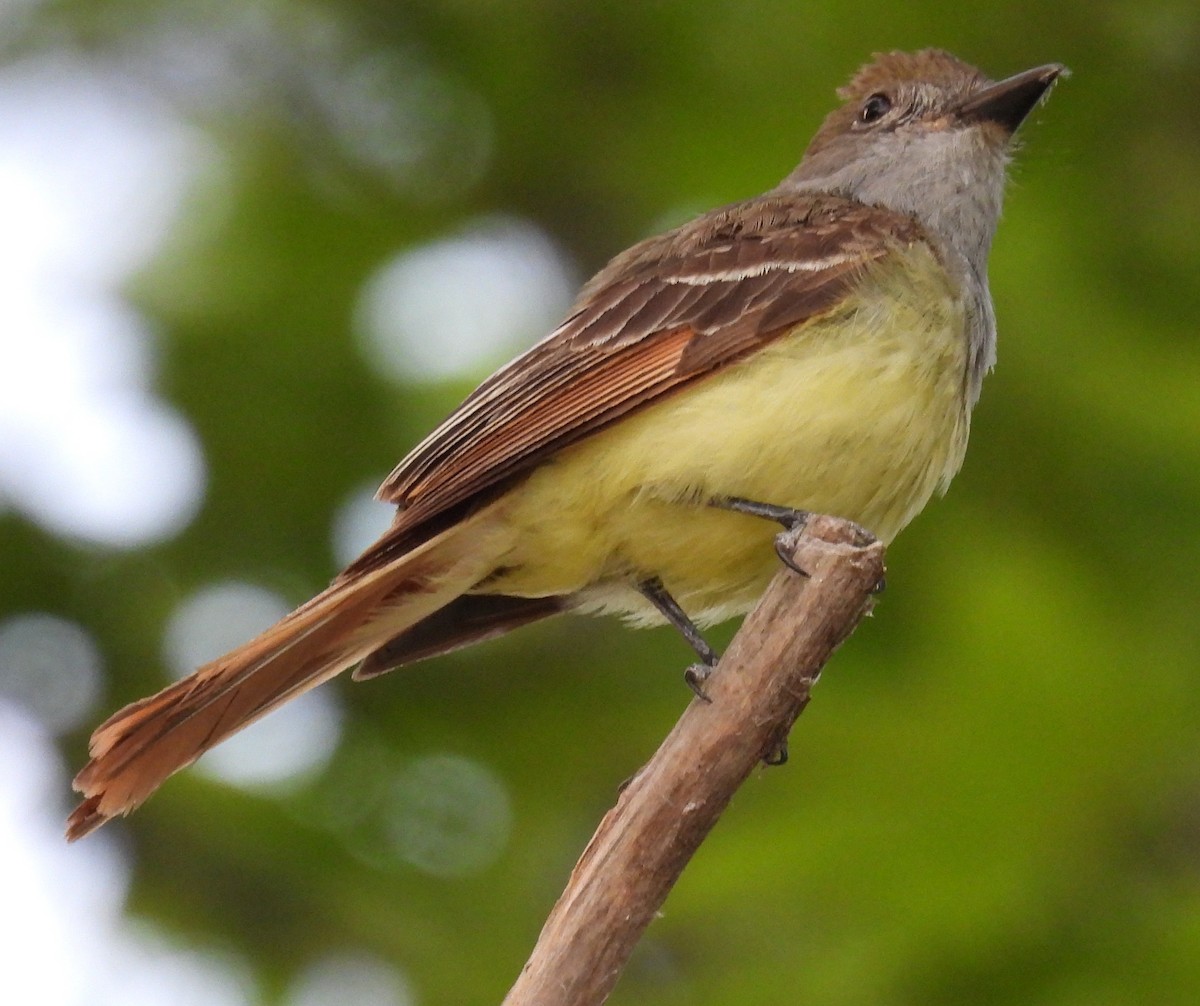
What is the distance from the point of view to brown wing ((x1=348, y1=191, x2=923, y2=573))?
4320mm

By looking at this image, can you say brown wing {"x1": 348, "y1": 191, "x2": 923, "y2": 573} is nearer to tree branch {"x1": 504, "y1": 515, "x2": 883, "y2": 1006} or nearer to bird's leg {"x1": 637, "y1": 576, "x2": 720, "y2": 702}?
bird's leg {"x1": 637, "y1": 576, "x2": 720, "y2": 702}

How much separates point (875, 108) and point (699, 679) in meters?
2.47

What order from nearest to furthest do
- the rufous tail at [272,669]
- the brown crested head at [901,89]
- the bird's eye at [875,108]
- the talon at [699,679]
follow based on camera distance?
1. the talon at [699,679]
2. the rufous tail at [272,669]
3. the brown crested head at [901,89]
4. the bird's eye at [875,108]

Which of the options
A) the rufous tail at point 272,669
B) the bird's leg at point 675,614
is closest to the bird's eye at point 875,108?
the bird's leg at point 675,614

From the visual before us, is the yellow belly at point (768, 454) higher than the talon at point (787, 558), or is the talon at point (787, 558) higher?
the yellow belly at point (768, 454)

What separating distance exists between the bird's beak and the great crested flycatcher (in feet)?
0.08

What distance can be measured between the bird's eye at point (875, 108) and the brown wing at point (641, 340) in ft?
2.14

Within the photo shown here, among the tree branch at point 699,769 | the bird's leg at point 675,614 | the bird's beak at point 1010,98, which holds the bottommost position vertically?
the tree branch at point 699,769

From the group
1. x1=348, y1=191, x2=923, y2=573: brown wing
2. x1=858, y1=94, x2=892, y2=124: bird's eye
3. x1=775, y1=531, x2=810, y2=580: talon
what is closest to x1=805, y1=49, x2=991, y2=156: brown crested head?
x1=858, y1=94, x2=892, y2=124: bird's eye

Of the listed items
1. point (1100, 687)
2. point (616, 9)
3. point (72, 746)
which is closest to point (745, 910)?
point (1100, 687)

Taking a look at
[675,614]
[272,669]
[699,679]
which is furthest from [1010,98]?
[272,669]

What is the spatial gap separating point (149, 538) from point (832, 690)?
6.37 feet

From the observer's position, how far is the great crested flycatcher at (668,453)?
13.7ft

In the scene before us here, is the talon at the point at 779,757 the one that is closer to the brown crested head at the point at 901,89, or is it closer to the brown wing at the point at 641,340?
the brown wing at the point at 641,340
